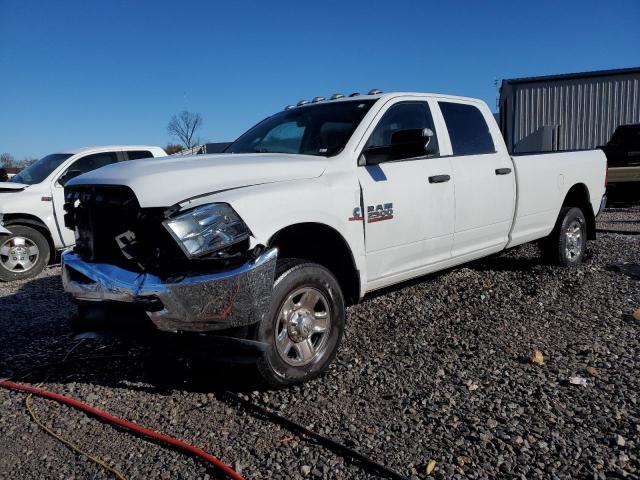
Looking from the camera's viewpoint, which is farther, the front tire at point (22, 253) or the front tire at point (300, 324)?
the front tire at point (22, 253)

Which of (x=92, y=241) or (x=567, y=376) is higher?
(x=92, y=241)

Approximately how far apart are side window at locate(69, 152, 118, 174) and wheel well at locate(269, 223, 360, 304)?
226 inches

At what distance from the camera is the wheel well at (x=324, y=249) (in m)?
3.55

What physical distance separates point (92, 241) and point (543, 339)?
133 inches

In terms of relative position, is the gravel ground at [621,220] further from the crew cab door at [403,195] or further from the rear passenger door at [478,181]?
the crew cab door at [403,195]

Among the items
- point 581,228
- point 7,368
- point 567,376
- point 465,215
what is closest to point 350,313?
point 465,215

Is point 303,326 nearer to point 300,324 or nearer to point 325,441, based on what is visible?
point 300,324

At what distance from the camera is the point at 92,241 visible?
11.2 feet

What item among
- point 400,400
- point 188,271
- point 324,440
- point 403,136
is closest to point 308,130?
point 403,136

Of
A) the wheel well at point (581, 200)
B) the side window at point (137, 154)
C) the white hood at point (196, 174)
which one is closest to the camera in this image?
the white hood at point (196, 174)

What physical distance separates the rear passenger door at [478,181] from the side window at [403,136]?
0.29 metres

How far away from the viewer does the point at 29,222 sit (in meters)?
7.59

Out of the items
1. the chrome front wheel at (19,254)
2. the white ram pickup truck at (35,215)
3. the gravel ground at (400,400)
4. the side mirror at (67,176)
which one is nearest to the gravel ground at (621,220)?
the gravel ground at (400,400)

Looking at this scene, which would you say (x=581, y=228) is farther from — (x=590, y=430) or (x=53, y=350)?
(x=53, y=350)
